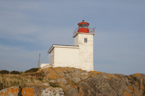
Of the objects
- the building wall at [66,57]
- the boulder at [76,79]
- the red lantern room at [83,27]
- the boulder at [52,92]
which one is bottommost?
the boulder at [52,92]

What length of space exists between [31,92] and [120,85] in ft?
37.8

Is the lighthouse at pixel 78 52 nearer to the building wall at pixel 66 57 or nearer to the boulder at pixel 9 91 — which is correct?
the building wall at pixel 66 57

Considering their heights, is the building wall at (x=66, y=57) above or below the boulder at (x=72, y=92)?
above

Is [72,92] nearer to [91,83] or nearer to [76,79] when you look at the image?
[91,83]

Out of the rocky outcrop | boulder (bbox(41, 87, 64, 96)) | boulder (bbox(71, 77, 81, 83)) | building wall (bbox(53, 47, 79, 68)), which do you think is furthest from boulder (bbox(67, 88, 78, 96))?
building wall (bbox(53, 47, 79, 68))

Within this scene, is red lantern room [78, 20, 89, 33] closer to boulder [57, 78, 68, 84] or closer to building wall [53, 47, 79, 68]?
building wall [53, 47, 79, 68]

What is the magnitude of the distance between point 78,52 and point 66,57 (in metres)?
2.33

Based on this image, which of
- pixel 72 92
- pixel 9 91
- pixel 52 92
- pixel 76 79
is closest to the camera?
pixel 9 91

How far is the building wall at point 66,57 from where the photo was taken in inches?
944

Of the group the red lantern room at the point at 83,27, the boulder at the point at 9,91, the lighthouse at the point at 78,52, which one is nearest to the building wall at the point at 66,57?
the lighthouse at the point at 78,52

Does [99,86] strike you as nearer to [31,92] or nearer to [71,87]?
[71,87]

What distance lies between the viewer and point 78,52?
998 inches

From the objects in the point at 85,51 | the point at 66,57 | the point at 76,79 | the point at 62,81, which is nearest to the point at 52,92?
the point at 62,81

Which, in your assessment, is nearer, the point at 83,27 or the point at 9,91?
the point at 9,91
